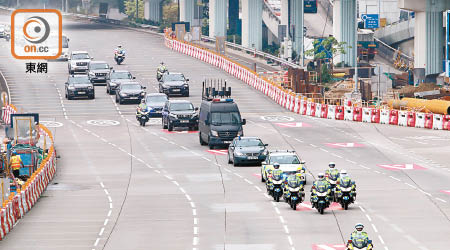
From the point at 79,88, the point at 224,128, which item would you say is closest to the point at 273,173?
the point at 224,128

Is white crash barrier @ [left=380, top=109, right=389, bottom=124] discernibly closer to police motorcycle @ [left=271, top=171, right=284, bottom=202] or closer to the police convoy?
the police convoy

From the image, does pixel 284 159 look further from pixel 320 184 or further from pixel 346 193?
pixel 320 184

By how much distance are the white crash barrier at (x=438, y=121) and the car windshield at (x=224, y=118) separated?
547 inches

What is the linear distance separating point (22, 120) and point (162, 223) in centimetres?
1853

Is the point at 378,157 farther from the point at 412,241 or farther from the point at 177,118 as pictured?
the point at 412,241

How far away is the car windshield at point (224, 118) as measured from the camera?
55.6m

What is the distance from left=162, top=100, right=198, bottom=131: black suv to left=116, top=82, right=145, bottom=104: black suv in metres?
12.9

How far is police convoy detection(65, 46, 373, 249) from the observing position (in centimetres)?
3822

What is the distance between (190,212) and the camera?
38.7 meters

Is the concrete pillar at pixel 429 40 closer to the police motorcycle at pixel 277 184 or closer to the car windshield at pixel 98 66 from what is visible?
the car windshield at pixel 98 66

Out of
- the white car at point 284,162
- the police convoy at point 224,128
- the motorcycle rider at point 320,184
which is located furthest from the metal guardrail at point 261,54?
the motorcycle rider at point 320,184

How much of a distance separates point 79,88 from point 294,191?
41.7 meters

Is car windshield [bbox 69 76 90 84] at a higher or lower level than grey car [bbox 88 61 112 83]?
lower

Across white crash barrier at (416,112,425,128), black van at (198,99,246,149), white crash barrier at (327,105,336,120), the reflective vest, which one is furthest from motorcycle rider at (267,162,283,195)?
white crash barrier at (327,105,336,120)
